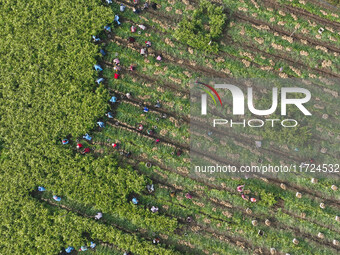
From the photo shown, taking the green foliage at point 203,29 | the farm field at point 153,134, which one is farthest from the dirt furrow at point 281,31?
the green foliage at point 203,29

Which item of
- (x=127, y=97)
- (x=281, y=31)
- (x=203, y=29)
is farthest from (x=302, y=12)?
(x=127, y=97)

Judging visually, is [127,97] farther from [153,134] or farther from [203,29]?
[203,29]

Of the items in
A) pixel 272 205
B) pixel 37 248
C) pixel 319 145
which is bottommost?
pixel 37 248

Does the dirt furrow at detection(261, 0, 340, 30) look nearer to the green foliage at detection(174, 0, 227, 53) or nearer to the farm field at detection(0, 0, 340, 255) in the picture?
the farm field at detection(0, 0, 340, 255)

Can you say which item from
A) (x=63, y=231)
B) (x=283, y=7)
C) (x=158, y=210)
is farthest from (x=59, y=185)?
(x=283, y=7)

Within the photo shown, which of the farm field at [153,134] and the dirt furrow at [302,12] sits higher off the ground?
the dirt furrow at [302,12]

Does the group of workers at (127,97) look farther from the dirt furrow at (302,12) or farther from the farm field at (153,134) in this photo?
the dirt furrow at (302,12)

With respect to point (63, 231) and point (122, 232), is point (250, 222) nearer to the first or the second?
point (122, 232)
